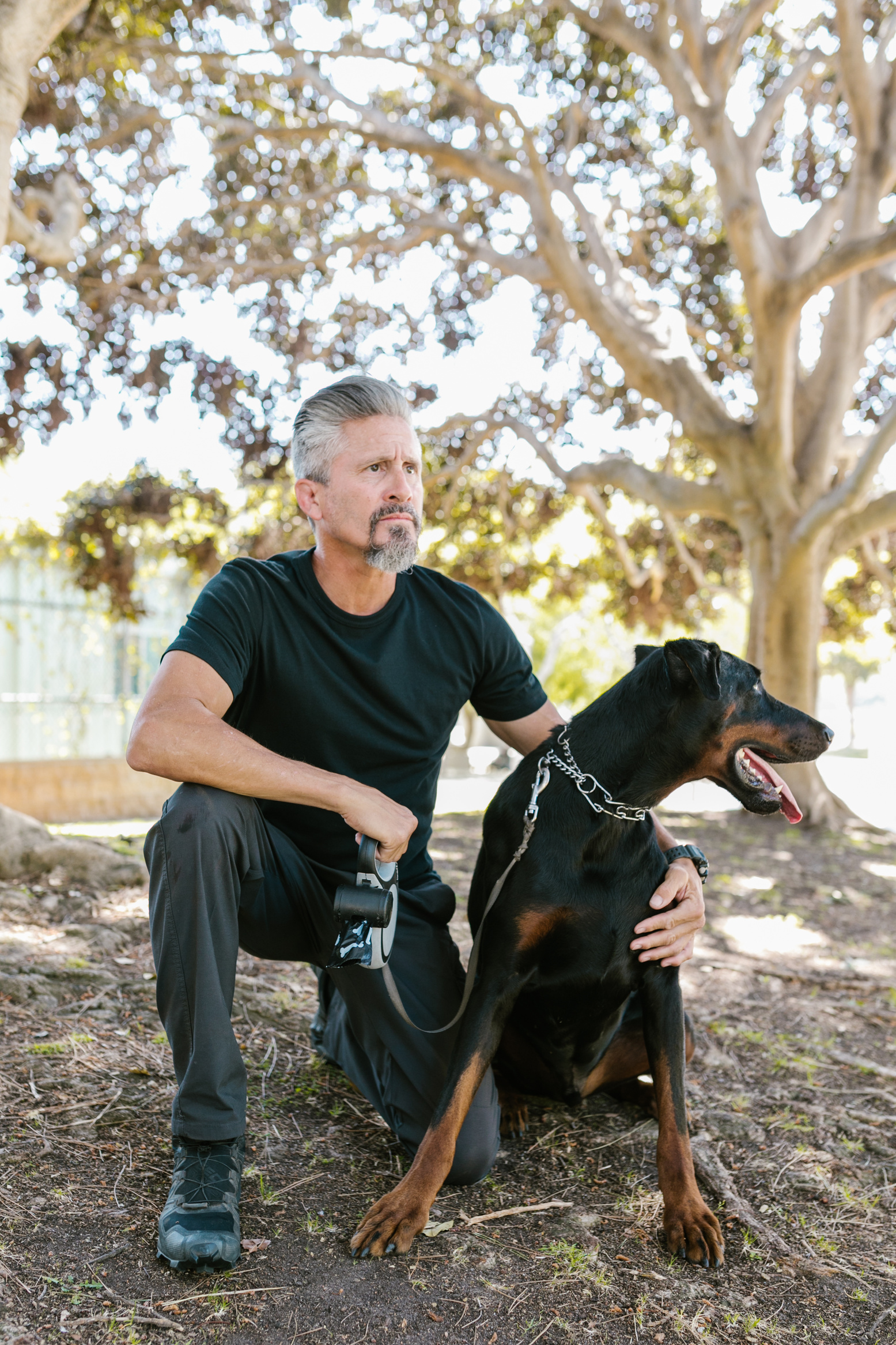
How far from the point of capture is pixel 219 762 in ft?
7.11

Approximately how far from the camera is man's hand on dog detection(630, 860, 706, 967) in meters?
2.25

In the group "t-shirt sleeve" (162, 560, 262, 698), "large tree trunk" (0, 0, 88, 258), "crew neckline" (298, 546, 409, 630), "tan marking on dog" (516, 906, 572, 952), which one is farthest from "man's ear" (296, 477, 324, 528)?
"large tree trunk" (0, 0, 88, 258)


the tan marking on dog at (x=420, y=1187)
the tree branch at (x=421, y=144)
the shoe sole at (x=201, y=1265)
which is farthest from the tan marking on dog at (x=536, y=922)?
the tree branch at (x=421, y=144)

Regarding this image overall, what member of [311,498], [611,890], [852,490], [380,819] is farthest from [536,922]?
[852,490]

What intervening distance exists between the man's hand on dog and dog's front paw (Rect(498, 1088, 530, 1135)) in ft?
2.29

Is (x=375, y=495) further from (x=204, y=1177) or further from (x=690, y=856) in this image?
(x=204, y=1177)

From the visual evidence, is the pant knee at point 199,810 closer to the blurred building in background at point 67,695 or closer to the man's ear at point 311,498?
the man's ear at point 311,498

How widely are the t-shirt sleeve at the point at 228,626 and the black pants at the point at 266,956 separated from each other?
13.0 inches

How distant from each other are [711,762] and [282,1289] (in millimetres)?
1475

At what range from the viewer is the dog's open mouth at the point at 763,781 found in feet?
7.75

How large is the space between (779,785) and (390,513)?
126 centimetres

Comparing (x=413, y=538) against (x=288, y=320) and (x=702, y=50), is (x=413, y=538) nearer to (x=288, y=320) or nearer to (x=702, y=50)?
(x=702, y=50)

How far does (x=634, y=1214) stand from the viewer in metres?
2.25

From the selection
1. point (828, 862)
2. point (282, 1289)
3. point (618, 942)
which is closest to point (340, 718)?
point (618, 942)
